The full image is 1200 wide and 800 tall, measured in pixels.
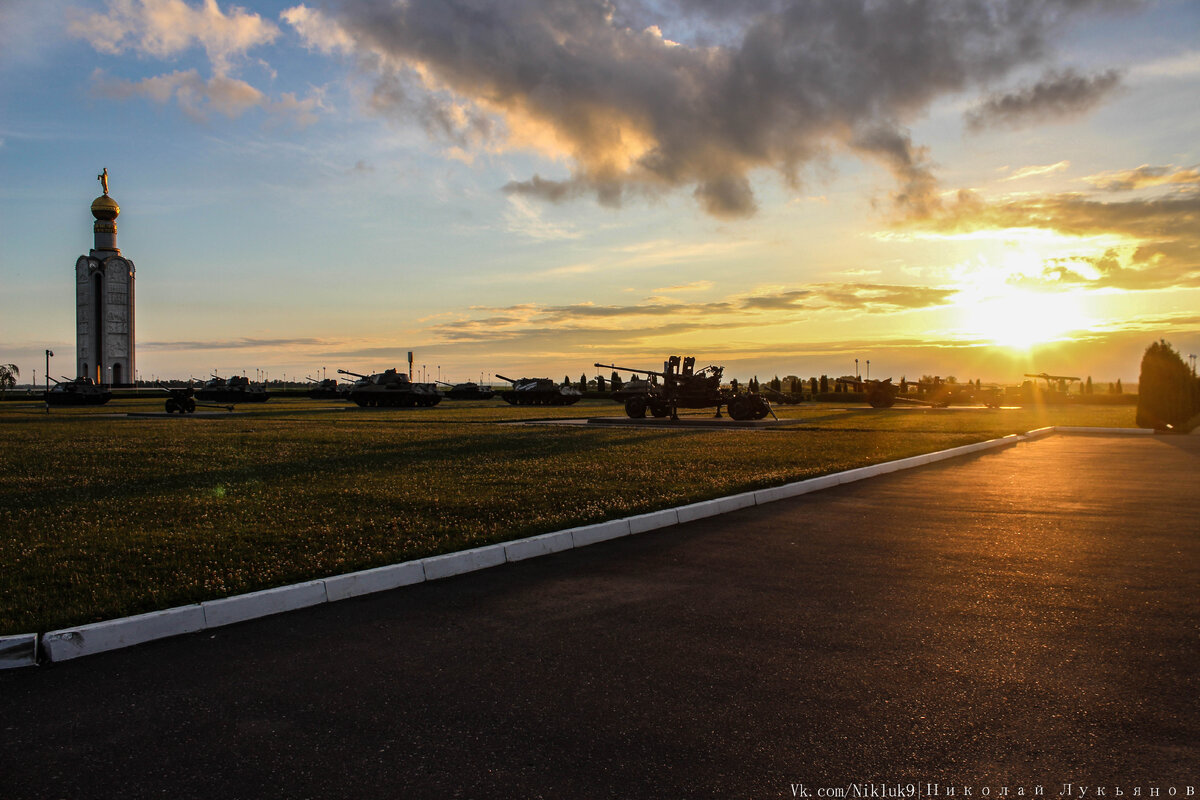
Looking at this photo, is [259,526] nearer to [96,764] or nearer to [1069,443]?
[96,764]

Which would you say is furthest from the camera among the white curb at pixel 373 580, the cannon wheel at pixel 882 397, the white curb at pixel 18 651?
the cannon wheel at pixel 882 397

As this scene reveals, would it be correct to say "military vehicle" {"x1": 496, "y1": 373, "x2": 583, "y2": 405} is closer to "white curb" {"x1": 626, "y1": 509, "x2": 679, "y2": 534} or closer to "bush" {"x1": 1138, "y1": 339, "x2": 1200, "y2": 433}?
"bush" {"x1": 1138, "y1": 339, "x2": 1200, "y2": 433}

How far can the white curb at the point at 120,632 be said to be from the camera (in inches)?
170

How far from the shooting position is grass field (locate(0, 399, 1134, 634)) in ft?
18.4

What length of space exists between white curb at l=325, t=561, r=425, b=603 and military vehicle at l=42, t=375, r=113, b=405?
54.8 metres

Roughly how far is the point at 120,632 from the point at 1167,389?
1126 inches

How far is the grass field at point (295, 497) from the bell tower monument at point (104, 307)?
9011 cm

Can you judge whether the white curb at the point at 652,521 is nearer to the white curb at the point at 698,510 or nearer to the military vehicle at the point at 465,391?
the white curb at the point at 698,510

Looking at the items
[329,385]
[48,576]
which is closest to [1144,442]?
[48,576]

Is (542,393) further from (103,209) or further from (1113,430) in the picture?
(103,209)

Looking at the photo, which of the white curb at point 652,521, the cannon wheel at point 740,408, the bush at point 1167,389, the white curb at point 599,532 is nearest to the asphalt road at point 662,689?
the white curb at point 599,532

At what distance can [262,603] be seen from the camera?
507 cm

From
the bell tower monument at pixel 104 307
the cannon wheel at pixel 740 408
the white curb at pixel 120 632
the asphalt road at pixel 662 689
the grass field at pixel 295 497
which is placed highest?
the bell tower monument at pixel 104 307

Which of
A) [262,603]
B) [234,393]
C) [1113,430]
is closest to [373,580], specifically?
[262,603]
